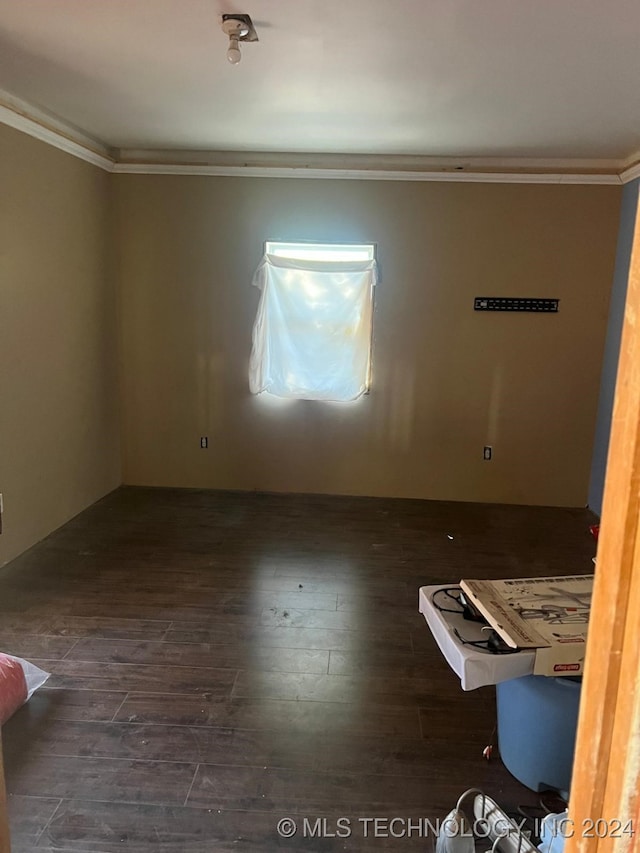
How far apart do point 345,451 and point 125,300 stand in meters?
2.07

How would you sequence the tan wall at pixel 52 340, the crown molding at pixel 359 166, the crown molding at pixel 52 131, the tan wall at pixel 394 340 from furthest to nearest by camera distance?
1. the tan wall at pixel 394 340
2. the crown molding at pixel 359 166
3. the tan wall at pixel 52 340
4. the crown molding at pixel 52 131

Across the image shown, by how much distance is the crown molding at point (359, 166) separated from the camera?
4.07 metres

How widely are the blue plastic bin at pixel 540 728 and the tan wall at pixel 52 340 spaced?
107 inches

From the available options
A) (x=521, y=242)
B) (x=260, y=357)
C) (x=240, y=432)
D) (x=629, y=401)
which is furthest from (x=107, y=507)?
(x=629, y=401)

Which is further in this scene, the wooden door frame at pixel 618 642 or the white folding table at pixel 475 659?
the white folding table at pixel 475 659

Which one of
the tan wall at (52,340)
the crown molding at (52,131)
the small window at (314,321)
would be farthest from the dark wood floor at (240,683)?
the crown molding at (52,131)

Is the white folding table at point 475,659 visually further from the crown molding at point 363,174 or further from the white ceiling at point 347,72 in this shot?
the crown molding at point 363,174

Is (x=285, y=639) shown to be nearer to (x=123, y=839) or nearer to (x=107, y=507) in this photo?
(x=123, y=839)

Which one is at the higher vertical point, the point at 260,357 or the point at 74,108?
the point at 74,108

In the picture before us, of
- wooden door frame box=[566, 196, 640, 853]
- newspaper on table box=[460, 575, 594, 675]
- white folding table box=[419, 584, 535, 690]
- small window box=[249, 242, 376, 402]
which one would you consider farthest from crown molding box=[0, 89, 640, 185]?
wooden door frame box=[566, 196, 640, 853]

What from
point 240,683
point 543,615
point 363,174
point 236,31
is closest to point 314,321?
point 363,174

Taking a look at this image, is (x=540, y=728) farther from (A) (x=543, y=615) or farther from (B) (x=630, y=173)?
(B) (x=630, y=173)

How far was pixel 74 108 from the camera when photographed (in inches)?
130

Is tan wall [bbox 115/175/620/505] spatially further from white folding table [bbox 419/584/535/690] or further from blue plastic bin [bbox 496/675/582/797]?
white folding table [bbox 419/584/535/690]
